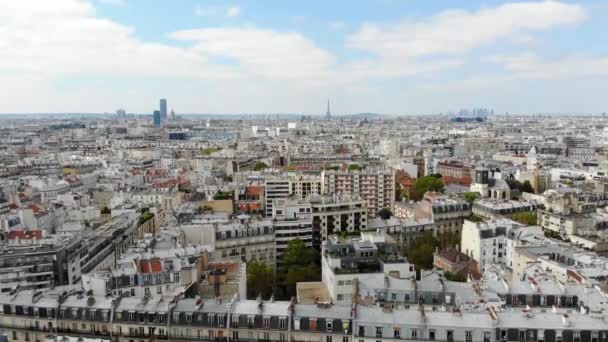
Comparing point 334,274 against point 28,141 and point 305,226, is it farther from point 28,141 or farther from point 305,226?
point 28,141

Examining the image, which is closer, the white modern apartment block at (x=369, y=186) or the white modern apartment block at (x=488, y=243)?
the white modern apartment block at (x=488, y=243)

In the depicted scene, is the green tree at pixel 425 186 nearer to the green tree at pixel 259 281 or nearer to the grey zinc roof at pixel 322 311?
the green tree at pixel 259 281

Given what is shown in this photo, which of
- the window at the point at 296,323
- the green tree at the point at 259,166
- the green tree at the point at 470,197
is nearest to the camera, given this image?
the window at the point at 296,323

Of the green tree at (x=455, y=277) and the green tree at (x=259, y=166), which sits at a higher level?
the green tree at (x=259, y=166)

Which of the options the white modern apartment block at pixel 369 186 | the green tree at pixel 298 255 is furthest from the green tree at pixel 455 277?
the white modern apartment block at pixel 369 186

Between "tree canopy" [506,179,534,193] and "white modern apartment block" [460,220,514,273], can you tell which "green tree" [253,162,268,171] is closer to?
"tree canopy" [506,179,534,193]

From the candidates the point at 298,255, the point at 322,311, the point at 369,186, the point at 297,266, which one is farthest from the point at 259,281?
the point at 369,186

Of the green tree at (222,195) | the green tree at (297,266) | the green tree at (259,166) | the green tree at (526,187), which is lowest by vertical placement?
the green tree at (297,266)

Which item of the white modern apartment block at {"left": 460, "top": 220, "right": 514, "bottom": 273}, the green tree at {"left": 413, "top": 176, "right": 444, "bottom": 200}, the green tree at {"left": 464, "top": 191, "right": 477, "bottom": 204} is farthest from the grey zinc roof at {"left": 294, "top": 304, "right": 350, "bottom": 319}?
the green tree at {"left": 413, "top": 176, "right": 444, "bottom": 200}
